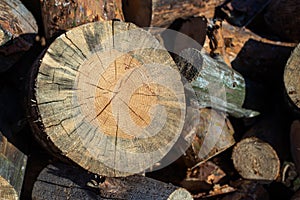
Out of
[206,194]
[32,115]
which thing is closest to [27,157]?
[32,115]

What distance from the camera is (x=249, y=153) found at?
3.50 meters

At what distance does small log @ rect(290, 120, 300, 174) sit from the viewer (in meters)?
3.57

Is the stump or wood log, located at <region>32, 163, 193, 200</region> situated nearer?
the stump

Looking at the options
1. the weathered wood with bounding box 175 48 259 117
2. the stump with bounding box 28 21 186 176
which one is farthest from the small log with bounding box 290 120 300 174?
Answer: the stump with bounding box 28 21 186 176

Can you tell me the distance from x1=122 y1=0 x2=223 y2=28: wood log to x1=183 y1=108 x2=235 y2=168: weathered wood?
0.82 m

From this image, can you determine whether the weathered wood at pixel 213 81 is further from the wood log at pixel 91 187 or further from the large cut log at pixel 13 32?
the large cut log at pixel 13 32

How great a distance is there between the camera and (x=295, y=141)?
3582mm

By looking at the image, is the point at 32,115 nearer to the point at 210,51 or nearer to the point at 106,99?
the point at 106,99

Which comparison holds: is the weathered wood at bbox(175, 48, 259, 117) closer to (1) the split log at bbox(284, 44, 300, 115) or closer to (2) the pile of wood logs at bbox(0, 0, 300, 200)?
(2) the pile of wood logs at bbox(0, 0, 300, 200)

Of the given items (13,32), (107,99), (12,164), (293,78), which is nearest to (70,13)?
(13,32)

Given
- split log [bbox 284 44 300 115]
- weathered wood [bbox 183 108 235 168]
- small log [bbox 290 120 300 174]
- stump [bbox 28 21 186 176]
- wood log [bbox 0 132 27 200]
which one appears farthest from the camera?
small log [bbox 290 120 300 174]

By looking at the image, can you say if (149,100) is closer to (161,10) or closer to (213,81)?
(213,81)

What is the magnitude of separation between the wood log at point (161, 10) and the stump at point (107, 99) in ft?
2.58

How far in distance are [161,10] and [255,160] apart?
133 cm
